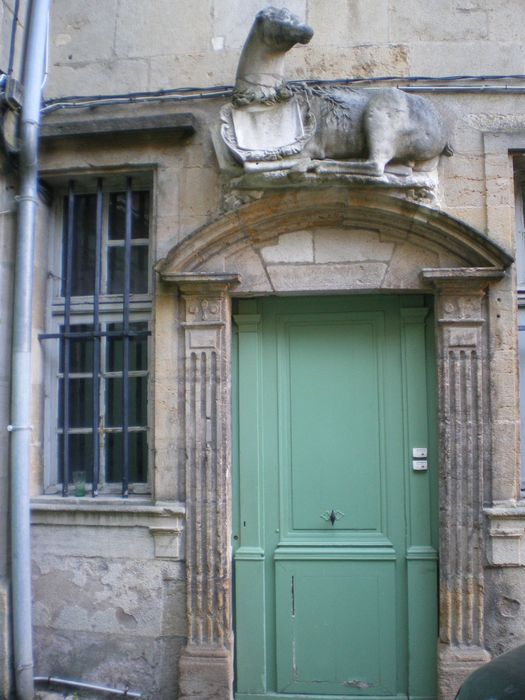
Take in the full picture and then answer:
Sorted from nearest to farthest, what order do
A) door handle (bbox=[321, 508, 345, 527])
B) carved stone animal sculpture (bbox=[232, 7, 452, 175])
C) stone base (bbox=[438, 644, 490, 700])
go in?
stone base (bbox=[438, 644, 490, 700]), carved stone animal sculpture (bbox=[232, 7, 452, 175]), door handle (bbox=[321, 508, 345, 527])

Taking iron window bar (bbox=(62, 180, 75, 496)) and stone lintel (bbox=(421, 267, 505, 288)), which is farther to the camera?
iron window bar (bbox=(62, 180, 75, 496))

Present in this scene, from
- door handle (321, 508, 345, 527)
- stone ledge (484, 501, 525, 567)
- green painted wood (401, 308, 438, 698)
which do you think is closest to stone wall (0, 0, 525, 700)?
stone ledge (484, 501, 525, 567)

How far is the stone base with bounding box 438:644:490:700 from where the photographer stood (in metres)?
3.78

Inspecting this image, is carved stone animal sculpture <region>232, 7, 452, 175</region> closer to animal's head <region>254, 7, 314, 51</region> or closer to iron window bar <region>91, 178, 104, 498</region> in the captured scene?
animal's head <region>254, 7, 314, 51</region>

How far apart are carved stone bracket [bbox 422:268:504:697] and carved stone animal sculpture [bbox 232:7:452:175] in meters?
0.75

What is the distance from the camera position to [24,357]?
161 inches

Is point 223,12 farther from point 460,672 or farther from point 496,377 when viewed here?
point 460,672

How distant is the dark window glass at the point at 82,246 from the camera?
15.0 feet

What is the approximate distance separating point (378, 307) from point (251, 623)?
7.04 ft

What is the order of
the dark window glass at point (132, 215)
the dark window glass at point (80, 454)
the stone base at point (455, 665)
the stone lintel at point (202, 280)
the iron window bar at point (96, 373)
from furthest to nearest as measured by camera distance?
the dark window glass at point (132, 215) < the dark window glass at point (80, 454) < the iron window bar at point (96, 373) < the stone lintel at point (202, 280) < the stone base at point (455, 665)

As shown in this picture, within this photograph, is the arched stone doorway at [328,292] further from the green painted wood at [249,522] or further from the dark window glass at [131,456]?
the dark window glass at [131,456]

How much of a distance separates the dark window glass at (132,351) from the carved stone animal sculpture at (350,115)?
61.9 inches

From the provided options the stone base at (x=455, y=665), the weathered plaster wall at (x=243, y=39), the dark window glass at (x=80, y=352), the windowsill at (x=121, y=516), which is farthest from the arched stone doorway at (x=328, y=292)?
the weathered plaster wall at (x=243, y=39)

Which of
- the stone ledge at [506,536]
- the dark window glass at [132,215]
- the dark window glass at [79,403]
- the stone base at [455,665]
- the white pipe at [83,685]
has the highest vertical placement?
the dark window glass at [132,215]
